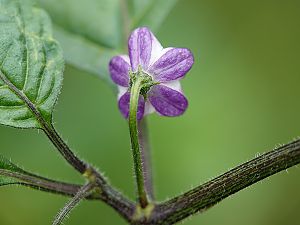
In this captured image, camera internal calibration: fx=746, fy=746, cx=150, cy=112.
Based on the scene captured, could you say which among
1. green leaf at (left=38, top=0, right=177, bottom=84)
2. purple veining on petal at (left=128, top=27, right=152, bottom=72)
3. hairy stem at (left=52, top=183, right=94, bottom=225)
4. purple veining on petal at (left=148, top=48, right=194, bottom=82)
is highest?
green leaf at (left=38, top=0, right=177, bottom=84)

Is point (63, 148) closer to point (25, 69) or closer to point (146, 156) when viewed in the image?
point (25, 69)

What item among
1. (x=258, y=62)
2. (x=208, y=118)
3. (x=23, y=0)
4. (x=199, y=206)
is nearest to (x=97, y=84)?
(x=208, y=118)

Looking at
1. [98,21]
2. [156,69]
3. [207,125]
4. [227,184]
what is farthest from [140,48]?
[207,125]

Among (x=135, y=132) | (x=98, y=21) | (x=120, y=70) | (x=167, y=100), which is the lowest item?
(x=135, y=132)

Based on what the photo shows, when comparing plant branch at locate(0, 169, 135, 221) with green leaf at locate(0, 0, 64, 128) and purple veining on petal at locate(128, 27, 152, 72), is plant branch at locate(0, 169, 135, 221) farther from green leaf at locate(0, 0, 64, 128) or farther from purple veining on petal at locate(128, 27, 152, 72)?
purple veining on petal at locate(128, 27, 152, 72)

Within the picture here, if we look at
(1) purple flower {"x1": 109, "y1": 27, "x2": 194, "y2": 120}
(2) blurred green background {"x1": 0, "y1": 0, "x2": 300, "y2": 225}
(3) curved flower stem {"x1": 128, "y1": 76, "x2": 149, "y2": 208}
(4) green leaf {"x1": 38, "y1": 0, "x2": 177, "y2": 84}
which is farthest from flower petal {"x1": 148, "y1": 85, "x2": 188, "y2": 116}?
(2) blurred green background {"x1": 0, "y1": 0, "x2": 300, "y2": 225}

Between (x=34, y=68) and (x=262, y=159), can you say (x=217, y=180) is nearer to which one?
(x=262, y=159)
